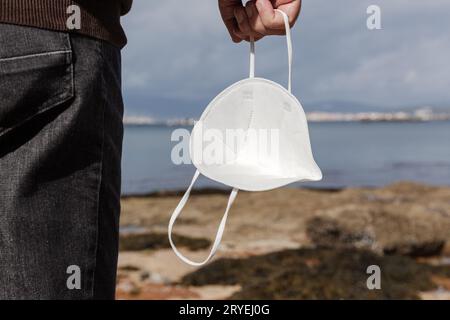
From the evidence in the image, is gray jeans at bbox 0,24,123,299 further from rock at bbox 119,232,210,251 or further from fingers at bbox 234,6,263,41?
rock at bbox 119,232,210,251

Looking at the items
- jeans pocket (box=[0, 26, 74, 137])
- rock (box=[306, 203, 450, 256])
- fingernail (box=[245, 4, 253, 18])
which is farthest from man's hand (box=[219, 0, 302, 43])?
rock (box=[306, 203, 450, 256])

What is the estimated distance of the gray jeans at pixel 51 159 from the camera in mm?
1282

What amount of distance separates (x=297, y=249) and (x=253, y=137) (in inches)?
241

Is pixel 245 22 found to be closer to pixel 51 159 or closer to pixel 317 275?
pixel 51 159

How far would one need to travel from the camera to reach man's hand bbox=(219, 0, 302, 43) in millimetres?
1599

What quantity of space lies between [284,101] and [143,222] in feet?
35.1

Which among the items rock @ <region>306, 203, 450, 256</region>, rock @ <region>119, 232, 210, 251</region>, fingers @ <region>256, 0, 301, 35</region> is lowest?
rock @ <region>119, 232, 210, 251</region>

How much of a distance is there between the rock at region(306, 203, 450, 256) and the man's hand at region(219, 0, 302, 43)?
6.74m

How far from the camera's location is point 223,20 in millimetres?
1736

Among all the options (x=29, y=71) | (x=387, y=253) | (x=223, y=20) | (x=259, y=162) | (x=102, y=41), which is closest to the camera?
(x=29, y=71)

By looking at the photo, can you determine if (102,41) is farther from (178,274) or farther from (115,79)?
(178,274)

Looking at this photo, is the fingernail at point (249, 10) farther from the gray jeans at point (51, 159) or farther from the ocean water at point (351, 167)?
the ocean water at point (351, 167)

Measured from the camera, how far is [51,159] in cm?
132
